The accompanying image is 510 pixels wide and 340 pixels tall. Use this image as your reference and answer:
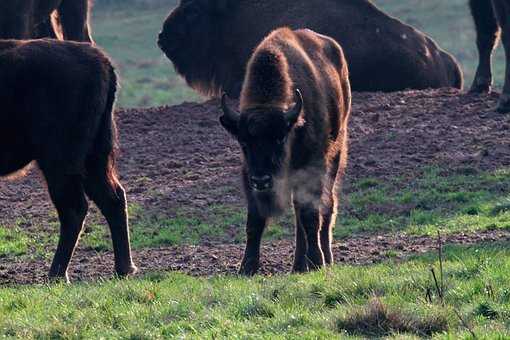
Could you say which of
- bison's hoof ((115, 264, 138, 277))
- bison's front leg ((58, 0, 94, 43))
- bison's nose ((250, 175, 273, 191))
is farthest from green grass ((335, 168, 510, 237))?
bison's front leg ((58, 0, 94, 43))

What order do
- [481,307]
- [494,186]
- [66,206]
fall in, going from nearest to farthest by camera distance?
[481,307] → [66,206] → [494,186]

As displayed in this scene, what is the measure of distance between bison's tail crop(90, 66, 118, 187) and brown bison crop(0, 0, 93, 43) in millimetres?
5145

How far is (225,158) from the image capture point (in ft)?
45.3

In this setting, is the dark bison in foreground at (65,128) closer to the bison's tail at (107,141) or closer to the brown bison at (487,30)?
the bison's tail at (107,141)

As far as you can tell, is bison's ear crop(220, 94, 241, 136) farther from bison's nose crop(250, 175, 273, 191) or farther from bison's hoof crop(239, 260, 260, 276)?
bison's hoof crop(239, 260, 260, 276)

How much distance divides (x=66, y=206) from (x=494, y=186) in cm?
440

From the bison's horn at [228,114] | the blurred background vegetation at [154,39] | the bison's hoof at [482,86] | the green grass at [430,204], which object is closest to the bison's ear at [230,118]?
the bison's horn at [228,114]

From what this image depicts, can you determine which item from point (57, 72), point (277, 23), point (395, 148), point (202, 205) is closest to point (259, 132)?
point (57, 72)

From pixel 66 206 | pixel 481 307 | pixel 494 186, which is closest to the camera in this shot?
pixel 481 307

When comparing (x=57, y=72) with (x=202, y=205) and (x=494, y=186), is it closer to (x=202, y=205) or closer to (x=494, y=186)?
(x=202, y=205)

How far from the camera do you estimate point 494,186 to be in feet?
39.9

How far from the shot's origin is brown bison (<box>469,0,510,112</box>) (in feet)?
48.2

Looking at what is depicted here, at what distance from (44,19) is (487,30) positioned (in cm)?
556

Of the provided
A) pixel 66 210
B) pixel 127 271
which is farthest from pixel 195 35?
pixel 127 271
